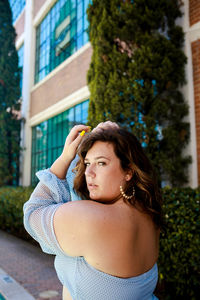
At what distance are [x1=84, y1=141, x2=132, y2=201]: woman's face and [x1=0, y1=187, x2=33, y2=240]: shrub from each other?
5.79 m

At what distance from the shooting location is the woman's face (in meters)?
1.15

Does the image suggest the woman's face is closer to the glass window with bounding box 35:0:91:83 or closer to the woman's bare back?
the woman's bare back

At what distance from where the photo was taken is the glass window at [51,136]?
27.4 ft

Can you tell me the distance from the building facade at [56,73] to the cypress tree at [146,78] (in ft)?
0.72

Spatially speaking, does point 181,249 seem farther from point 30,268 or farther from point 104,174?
point 30,268

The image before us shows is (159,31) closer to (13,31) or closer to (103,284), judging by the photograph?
(103,284)

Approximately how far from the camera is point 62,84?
29.1 feet

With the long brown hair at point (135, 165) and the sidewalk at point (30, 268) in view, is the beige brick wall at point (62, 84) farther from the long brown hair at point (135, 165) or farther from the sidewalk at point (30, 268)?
the long brown hair at point (135, 165)

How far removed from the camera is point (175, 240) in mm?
3133

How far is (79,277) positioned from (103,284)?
10 centimetres

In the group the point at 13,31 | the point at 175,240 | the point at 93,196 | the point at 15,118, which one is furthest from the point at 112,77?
the point at 13,31

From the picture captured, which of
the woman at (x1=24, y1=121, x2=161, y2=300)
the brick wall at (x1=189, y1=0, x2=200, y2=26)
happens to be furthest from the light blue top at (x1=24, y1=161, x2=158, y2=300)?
the brick wall at (x1=189, y1=0, x2=200, y2=26)

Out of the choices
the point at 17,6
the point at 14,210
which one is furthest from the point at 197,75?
the point at 17,6

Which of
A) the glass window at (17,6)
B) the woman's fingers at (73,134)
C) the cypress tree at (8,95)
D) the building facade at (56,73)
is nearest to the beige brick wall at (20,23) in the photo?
the building facade at (56,73)
